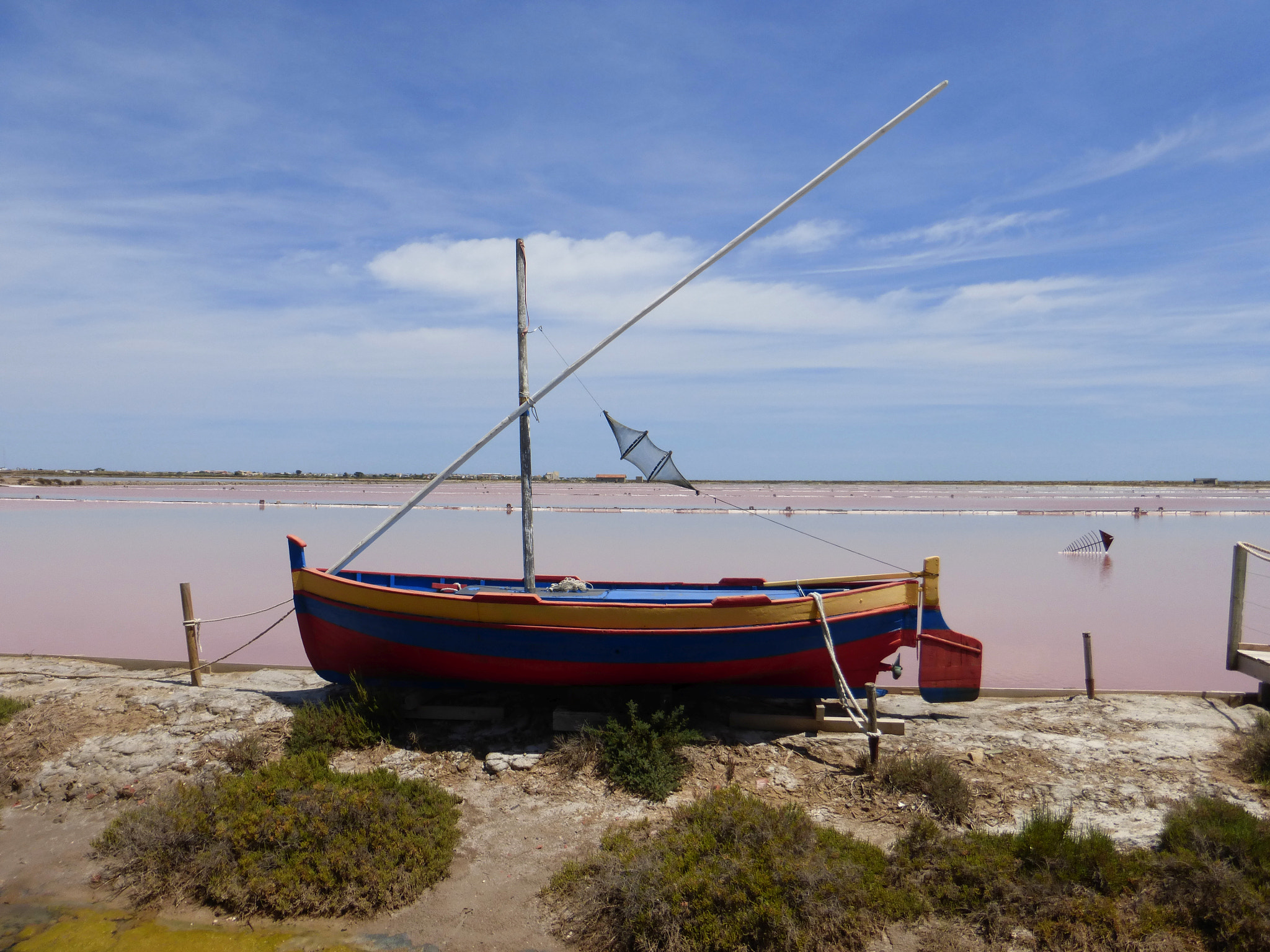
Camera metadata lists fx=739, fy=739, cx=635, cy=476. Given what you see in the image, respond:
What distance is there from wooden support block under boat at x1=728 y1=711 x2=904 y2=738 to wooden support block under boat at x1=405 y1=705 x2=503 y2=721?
8.60 feet

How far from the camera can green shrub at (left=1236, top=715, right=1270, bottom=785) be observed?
671 cm

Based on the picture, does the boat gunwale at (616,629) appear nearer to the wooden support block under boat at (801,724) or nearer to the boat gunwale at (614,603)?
the boat gunwale at (614,603)

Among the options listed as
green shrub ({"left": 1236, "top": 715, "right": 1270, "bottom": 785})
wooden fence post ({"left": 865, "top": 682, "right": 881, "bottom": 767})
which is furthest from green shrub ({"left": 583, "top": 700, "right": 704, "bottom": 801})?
green shrub ({"left": 1236, "top": 715, "right": 1270, "bottom": 785})

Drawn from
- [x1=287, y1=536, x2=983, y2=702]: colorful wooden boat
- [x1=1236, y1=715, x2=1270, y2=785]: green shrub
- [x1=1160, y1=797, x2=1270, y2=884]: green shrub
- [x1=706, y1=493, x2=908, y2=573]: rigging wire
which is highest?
[x1=287, y1=536, x2=983, y2=702]: colorful wooden boat

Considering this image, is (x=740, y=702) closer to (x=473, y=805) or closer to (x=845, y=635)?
(x=845, y=635)

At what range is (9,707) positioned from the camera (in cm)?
Answer: 862

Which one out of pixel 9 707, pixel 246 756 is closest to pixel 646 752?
pixel 246 756

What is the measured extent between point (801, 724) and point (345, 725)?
486 cm

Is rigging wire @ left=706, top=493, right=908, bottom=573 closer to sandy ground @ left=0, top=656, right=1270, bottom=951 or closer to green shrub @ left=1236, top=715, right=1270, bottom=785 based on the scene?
sandy ground @ left=0, top=656, right=1270, bottom=951

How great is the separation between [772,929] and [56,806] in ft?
21.9

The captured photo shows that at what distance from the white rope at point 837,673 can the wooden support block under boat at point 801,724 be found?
150mm

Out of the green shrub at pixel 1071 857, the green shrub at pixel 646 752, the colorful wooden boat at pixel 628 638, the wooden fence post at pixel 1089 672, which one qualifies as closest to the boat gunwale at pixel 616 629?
the colorful wooden boat at pixel 628 638

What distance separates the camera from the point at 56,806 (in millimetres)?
6926

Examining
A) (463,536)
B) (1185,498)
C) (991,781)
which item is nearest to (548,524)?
(463,536)
